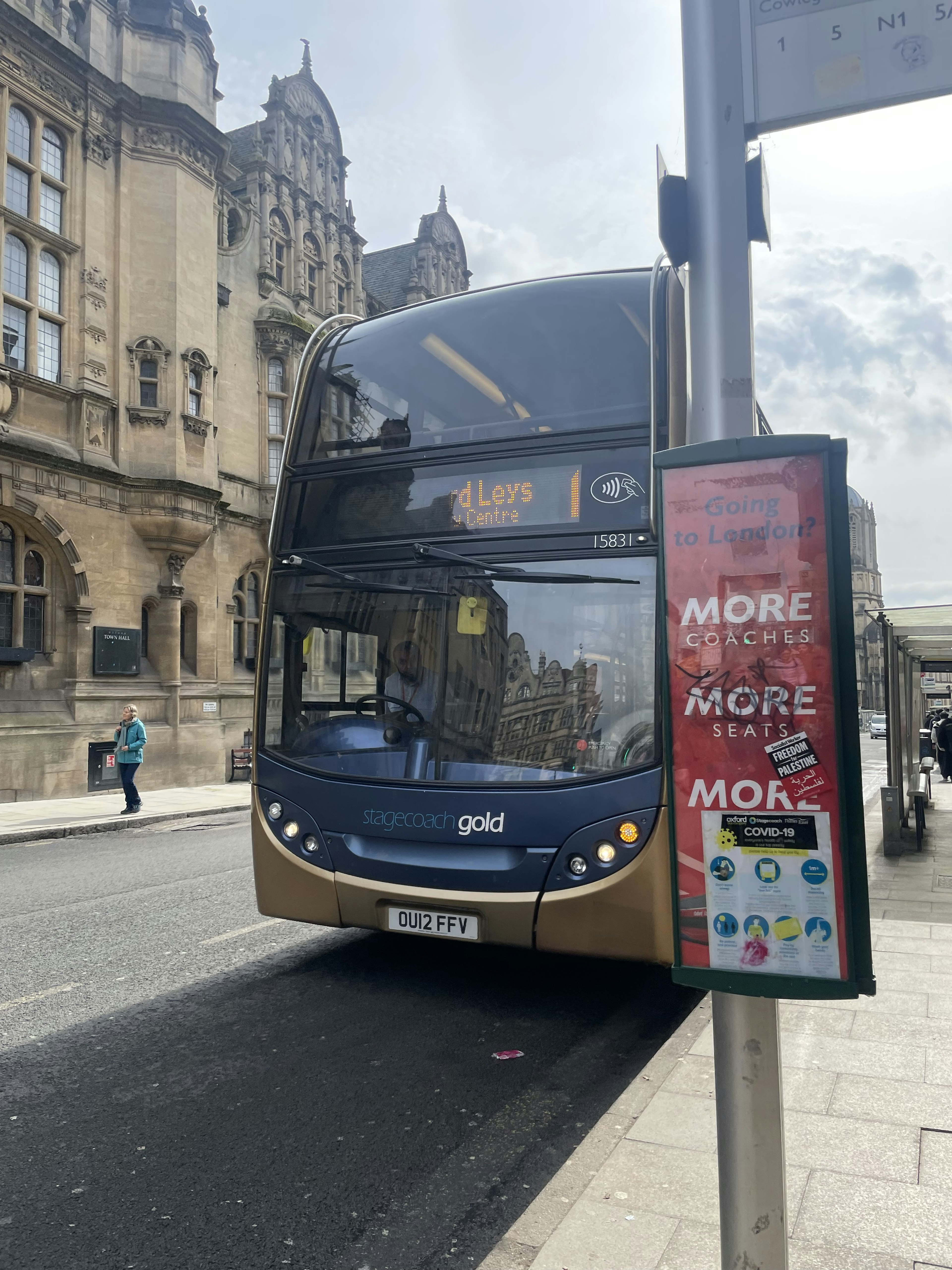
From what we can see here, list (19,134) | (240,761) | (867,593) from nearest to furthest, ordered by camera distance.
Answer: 1. (19,134)
2. (240,761)
3. (867,593)

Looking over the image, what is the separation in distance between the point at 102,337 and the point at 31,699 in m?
7.58

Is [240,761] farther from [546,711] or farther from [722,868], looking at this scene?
[722,868]

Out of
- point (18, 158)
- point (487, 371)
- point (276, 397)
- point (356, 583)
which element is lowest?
point (356, 583)

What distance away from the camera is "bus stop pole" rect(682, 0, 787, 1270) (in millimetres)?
2139

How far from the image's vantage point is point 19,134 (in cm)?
1884

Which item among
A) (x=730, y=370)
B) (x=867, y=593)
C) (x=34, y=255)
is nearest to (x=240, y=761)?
(x=34, y=255)

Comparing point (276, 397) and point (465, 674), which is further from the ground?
point (276, 397)

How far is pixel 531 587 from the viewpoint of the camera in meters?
5.13

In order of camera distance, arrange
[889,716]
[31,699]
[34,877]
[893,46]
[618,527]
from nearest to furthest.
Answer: [893,46] → [618,527] → [34,877] → [889,716] → [31,699]

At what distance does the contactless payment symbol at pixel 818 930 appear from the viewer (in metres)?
2.13

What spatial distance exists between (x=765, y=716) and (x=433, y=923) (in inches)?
130

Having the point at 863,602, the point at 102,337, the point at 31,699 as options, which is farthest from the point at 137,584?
the point at 863,602

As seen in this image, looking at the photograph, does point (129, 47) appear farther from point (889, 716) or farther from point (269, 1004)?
point (269, 1004)

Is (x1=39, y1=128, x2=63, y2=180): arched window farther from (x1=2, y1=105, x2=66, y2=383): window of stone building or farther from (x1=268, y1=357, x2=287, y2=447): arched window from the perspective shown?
(x1=268, y1=357, x2=287, y2=447): arched window
